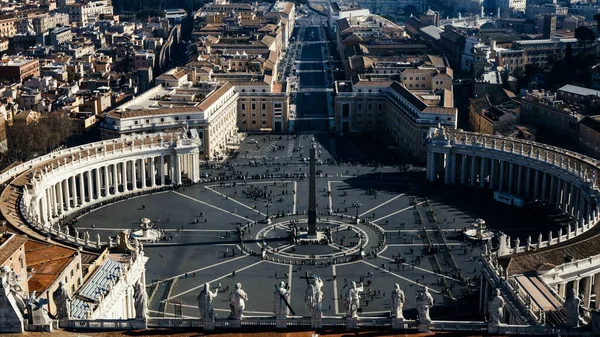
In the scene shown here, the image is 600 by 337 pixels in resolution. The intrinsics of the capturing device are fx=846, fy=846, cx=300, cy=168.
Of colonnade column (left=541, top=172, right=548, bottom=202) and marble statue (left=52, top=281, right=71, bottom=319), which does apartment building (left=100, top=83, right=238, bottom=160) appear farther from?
marble statue (left=52, top=281, right=71, bottom=319)

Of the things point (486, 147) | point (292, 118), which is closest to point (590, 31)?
point (292, 118)

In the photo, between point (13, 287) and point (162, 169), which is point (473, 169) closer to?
point (162, 169)

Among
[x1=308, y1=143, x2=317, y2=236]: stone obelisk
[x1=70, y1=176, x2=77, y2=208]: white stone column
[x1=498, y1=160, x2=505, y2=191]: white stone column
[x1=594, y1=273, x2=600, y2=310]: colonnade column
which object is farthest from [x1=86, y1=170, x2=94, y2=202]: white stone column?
[x1=594, y1=273, x2=600, y2=310]: colonnade column

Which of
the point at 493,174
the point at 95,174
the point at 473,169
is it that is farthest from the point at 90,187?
the point at 493,174

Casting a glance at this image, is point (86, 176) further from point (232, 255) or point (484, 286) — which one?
point (484, 286)

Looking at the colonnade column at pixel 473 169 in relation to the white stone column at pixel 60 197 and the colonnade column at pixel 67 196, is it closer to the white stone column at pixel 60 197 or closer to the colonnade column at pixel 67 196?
the colonnade column at pixel 67 196
